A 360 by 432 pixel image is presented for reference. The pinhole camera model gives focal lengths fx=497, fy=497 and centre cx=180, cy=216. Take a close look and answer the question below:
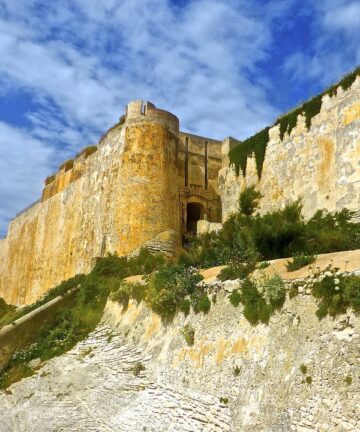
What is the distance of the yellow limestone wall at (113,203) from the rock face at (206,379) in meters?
7.81

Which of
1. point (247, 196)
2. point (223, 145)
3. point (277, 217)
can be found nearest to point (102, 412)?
point (277, 217)

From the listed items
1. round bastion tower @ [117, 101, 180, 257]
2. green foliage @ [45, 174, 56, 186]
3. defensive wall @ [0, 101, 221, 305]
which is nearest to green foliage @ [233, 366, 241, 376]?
defensive wall @ [0, 101, 221, 305]

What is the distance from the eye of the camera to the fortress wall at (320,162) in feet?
54.1

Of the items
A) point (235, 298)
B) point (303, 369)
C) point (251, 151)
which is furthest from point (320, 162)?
point (303, 369)

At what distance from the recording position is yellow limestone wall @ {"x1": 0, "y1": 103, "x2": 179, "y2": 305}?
21.6 m

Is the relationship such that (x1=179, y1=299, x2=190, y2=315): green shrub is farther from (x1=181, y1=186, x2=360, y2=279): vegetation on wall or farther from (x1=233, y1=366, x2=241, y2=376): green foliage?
(x1=233, y1=366, x2=241, y2=376): green foliage

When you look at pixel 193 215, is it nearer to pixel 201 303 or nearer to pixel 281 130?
pixel 281 130

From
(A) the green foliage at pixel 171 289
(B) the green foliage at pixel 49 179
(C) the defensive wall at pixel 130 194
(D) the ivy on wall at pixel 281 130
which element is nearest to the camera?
(A) the green foliage at pixel 171 289

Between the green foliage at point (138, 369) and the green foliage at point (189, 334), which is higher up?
the green foliage at point (189, 334)

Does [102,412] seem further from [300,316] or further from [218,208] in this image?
[218,208]

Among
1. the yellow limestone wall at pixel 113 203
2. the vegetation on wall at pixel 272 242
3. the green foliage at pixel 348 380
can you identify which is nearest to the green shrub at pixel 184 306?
the vegetation on wall at pixel 272 242

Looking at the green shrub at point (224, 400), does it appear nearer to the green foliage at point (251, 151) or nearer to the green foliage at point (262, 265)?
the green foliage at point (262, 265)

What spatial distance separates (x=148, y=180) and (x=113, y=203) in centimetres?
220

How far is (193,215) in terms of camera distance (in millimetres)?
24703
